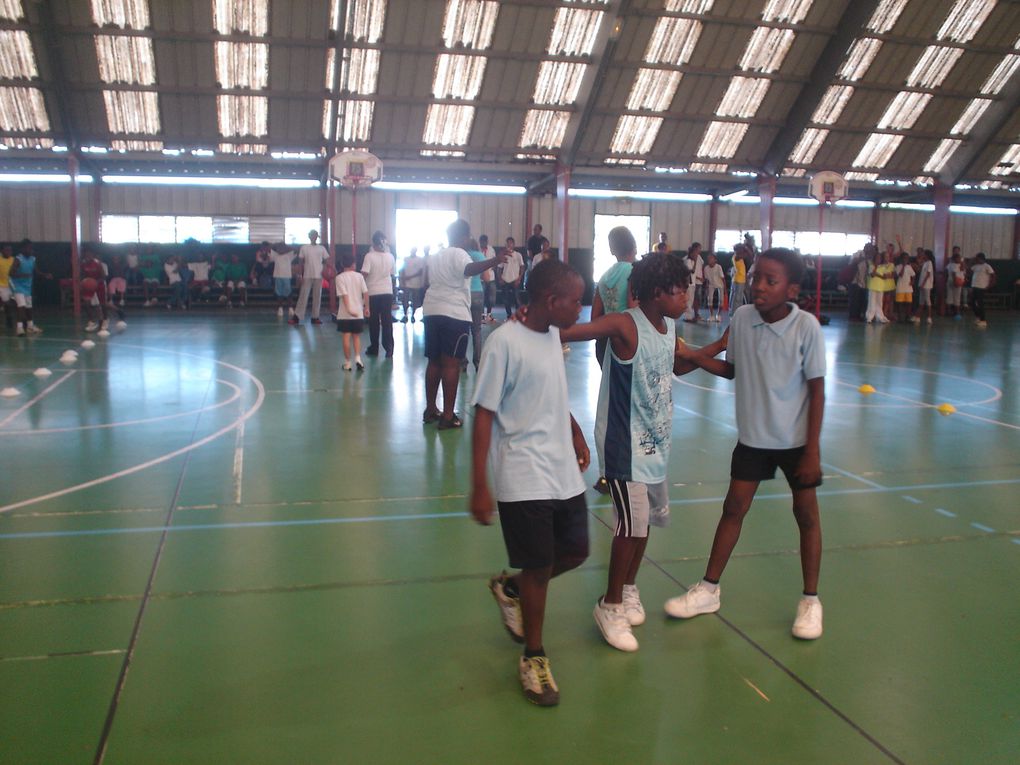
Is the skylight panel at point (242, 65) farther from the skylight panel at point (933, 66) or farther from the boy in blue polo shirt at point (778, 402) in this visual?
the boy in blue polo shirt at point (778, 402)

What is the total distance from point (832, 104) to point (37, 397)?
20.4 m

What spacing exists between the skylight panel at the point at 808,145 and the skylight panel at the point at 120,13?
53.3 ft

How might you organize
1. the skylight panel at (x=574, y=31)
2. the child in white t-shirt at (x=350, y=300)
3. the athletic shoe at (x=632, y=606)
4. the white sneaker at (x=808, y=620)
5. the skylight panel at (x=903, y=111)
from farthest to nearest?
the skylight panel at (x=903, y=111) → the skylight panel at (x=574, y=31) → the child in white t-shirt at (x=350, y=300) → the athletic shoe at (x=632, y=606) → the white sneaker at (x=808, y=620)

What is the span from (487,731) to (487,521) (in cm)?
66

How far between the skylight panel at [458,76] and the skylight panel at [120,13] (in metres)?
6.40

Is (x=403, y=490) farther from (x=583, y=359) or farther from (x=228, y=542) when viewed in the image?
(x=583, y=359)

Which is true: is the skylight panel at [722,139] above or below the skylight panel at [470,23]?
below

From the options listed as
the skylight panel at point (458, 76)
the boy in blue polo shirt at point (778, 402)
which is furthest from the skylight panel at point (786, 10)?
the boy in blue polo shirt at point (778, 402)

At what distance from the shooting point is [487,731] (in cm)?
276

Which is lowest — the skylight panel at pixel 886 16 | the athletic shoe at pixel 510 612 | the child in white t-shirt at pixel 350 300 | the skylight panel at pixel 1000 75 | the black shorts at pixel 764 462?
the athletic shoe at pixel 510 612

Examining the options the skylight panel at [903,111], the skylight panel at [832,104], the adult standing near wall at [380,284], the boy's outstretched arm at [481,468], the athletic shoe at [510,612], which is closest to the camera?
the boy's outstretched arm at [481,468]

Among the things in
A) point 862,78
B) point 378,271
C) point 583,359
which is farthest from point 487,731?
point 862,78

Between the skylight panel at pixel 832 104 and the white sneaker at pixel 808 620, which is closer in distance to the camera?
the white sneaker at pixel 808 620

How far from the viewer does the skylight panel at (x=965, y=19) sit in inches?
827
